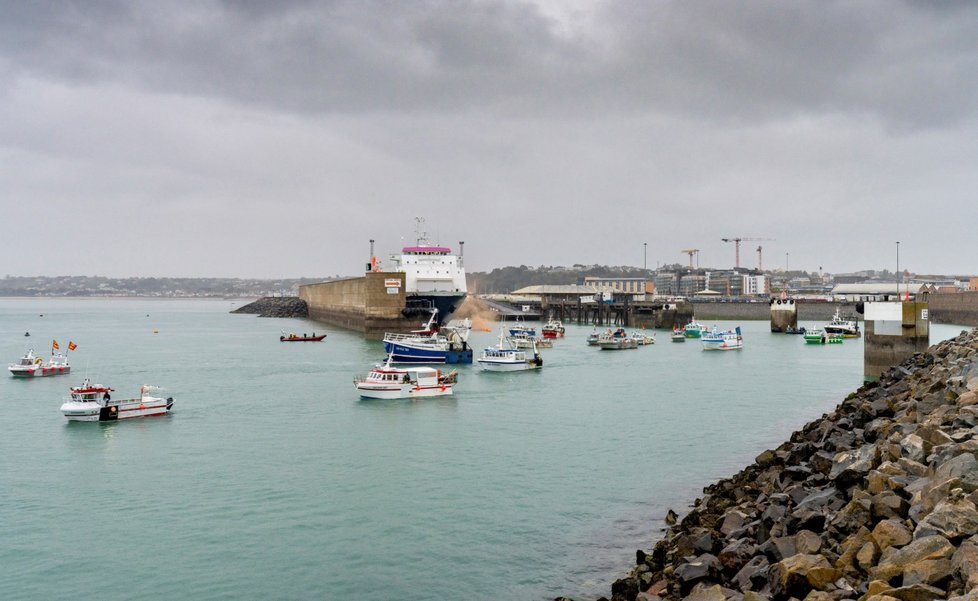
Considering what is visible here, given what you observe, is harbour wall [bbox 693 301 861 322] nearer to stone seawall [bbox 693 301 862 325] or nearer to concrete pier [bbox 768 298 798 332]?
stone seawall [bbox 693 301 862 325]

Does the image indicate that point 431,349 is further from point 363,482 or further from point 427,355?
point 363,482

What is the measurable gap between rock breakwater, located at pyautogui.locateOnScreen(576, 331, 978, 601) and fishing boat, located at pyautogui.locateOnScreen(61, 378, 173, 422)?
21850mm

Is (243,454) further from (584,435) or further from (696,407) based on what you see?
(696,407)

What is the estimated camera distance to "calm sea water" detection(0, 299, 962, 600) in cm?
1369

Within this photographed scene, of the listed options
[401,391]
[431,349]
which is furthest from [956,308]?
[401,391]

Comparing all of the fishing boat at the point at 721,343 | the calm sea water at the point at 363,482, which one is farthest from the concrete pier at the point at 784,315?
the calm sea water at the point at 363,482

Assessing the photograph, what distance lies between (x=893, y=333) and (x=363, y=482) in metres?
28.9

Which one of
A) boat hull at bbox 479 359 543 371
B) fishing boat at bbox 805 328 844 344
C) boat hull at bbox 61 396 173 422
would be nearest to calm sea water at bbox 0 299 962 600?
boat hull at bbox 61 396 173 422

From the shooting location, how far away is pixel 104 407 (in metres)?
29.7

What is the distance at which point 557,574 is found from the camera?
13.5 m

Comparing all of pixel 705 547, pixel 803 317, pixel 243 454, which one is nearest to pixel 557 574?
pixel 705 547

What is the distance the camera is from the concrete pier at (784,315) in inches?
3442

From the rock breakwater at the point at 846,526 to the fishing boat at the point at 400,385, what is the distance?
19.8m

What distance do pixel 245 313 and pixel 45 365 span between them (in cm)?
11425
